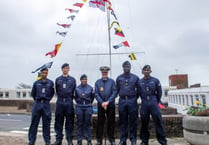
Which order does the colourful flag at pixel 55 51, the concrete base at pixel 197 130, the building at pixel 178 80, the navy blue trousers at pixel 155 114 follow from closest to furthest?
the concrete base at pixel 197 130
the navy blue trousers at pixel 155 114
the colourful flag at pixel 55 51
the building at pixel 178 80

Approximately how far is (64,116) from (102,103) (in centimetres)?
99

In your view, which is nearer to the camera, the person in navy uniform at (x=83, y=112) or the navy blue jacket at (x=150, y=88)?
the navy blue jacket at (x=150, y=88)

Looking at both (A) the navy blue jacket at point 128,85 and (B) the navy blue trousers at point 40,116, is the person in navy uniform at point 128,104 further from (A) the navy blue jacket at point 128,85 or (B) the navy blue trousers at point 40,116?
(B) the navy blue trousers at point 40,116

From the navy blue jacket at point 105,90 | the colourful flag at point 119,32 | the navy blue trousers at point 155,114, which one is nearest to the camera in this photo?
the navy blue trousers at point 155,114

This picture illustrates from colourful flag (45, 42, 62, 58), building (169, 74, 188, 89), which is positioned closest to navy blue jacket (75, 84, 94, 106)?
colourful flag (45, 42, 62, 58)

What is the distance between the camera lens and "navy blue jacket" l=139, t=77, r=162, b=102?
17.3ft

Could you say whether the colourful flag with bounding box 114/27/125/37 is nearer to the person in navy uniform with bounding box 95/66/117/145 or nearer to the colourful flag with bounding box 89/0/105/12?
the colourful flag with bounding box 89/0/105/12

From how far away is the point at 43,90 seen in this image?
217 inches

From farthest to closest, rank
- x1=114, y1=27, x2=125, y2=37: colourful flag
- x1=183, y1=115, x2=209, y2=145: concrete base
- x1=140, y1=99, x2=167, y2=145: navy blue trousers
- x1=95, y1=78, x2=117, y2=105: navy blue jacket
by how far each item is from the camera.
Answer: x1=114, y1=27, x2=125, y2=37: colourful flag → x1=95, y1=78, x2=117, y2=105: navy blue jacket → x1=140, y1=99, x2=167, y2=145: navy blue trousers → x1=183, y1=115, x2=209, y2=145: concrete base

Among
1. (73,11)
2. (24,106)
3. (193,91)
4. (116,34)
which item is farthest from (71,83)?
(24,106)

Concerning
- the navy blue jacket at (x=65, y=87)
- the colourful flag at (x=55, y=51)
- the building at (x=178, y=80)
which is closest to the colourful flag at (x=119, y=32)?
the colourful flag at (x=55, y=51)

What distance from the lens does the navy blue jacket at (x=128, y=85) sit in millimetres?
5341

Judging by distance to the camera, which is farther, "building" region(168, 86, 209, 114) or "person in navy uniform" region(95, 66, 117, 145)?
"building" region(168, 86, 209, 114)

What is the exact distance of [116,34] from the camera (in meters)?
9.84
